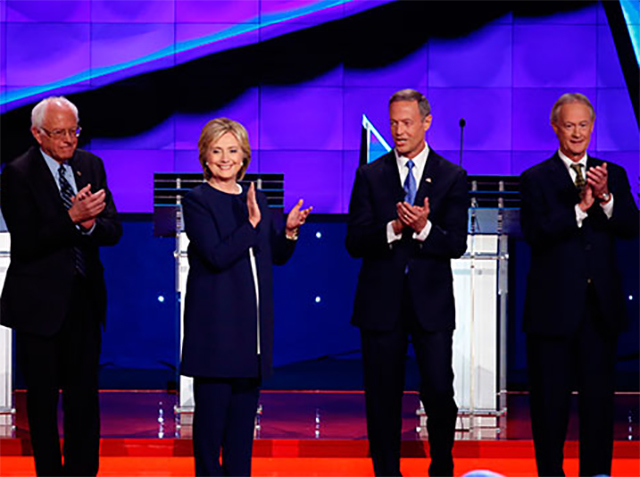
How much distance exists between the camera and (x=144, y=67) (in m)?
7.34

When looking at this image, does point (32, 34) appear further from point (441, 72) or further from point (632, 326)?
point (632, 326)

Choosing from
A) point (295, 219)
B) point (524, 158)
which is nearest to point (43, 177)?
point (295, 219)

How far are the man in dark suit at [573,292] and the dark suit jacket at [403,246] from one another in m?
0.27

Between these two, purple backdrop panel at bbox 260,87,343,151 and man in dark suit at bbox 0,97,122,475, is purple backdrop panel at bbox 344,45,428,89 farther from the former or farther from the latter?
man in dark suit at bbox 0,97,122,475

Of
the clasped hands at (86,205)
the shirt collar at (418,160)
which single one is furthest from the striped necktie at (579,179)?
the clasped hands at (86,205)

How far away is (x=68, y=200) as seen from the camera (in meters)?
3.45

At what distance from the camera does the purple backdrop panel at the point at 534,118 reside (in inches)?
286

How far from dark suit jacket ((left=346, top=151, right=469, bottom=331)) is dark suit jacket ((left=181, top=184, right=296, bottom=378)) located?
398 mm

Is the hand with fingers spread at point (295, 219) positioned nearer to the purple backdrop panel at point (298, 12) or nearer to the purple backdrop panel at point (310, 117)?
the purple backdrop panel at point (310, 117)

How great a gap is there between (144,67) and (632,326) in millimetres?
3898

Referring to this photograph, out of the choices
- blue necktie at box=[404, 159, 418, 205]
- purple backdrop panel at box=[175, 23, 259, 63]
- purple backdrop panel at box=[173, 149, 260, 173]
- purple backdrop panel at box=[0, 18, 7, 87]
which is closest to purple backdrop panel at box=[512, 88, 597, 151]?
purple backdrop panel at box=[173, 149, 260, 173]

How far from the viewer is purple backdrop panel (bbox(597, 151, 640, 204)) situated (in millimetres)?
7105

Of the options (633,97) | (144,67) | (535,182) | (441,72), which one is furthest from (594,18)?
(535,182)

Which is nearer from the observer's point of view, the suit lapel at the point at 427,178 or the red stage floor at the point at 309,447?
the suit lapel at the point at 427,178
